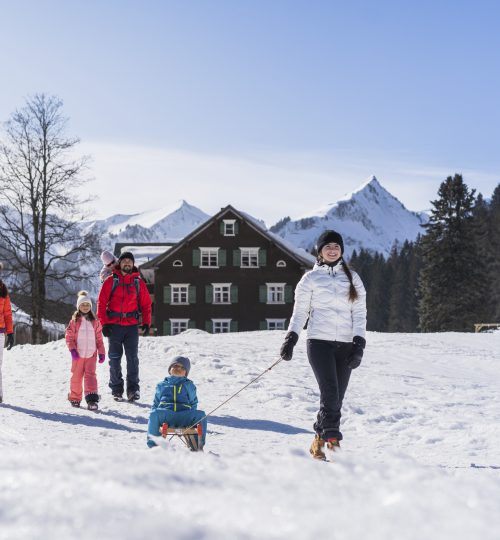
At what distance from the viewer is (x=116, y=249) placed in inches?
2233

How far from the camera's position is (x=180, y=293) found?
1773 inches

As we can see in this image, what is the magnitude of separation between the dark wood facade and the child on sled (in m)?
38.9

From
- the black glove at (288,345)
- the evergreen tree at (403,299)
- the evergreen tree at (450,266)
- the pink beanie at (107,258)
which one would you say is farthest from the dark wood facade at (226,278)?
the evergreen tree at (403,299)

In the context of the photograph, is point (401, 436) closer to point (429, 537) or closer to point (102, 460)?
point (102, 460)

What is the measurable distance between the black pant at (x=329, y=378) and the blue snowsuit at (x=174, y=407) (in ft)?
3.45

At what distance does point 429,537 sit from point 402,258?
99.1m

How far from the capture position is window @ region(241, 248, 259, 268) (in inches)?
1786

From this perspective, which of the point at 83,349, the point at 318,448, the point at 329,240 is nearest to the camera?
the point at 318,448

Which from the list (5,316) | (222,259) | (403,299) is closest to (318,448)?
(5,316)

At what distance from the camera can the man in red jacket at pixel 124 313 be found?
8.75 m

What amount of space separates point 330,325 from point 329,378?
0.48 meters

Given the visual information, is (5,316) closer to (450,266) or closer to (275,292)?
(275,292)

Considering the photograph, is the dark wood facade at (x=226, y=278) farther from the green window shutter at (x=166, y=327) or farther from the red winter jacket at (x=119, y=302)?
the red winter jacket at (x=119, y=302)

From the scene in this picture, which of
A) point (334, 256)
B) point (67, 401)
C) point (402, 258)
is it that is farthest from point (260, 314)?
point (402, 258)
